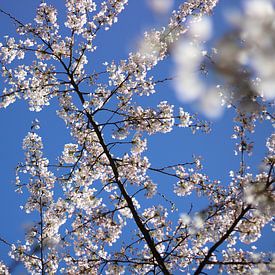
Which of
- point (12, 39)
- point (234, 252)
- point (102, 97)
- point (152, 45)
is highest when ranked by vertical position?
point (12, 39)

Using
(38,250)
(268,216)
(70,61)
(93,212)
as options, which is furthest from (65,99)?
(268,216)

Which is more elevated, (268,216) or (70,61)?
(70,61)

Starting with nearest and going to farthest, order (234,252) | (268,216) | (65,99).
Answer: (268,216), (234,252), (65,99)

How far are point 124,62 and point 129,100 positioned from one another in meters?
0.95

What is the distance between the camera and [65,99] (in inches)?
373

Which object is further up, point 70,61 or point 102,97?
point 70,61

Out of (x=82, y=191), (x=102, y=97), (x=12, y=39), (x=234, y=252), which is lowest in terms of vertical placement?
(x=234, y=252)

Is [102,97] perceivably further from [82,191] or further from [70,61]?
[82,191]

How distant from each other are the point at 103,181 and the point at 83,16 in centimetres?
429

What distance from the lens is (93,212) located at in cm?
936

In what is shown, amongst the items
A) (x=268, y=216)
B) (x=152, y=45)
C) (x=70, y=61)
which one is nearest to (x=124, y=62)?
(x=152, y=45)

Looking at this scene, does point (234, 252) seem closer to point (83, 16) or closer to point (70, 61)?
point (70, 61)

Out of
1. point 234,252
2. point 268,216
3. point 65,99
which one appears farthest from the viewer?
point 65,99

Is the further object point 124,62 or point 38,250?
point 38,250
